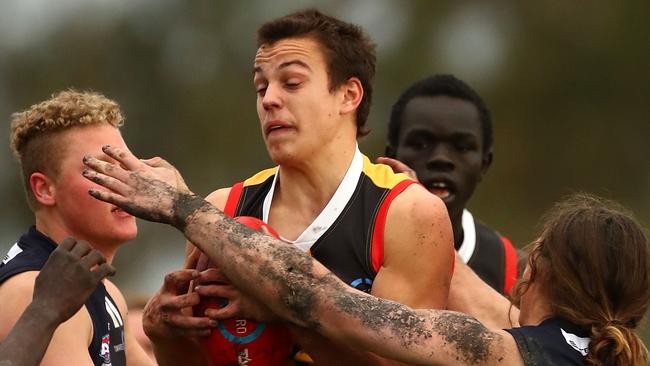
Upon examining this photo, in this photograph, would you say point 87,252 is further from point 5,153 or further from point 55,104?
point 5,153

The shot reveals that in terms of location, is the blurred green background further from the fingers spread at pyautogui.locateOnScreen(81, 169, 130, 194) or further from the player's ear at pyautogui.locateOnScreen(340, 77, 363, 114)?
the fingers spread at pyautogui.locateOnScreen(81, 169, 130, 194)

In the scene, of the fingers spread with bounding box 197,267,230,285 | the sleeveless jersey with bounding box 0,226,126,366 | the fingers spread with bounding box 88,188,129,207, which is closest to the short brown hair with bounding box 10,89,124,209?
the sleeveless jersey with bounding box 0,226,126,366

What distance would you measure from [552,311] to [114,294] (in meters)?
1.99

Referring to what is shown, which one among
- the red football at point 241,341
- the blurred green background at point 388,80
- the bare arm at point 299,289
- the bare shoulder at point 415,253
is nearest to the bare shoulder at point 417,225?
the bare shoulder at point 415,253

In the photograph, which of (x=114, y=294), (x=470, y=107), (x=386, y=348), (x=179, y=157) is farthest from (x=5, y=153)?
(x=386, y=348)

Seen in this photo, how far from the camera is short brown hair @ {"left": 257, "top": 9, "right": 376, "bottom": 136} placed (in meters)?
7.25

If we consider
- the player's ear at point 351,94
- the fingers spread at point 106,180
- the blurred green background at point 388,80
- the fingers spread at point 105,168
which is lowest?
the fingers spread at point 106,180

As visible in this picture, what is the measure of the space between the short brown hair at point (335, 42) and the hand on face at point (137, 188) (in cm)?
106

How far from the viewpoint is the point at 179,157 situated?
17.4 m

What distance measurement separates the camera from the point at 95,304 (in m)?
6.71

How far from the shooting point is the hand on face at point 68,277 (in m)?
6.14

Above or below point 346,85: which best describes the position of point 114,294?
below

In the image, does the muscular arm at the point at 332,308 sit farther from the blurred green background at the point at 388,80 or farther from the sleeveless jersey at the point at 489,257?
the blurred green background at the point at 388,80

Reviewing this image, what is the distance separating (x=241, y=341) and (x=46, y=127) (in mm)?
1237
